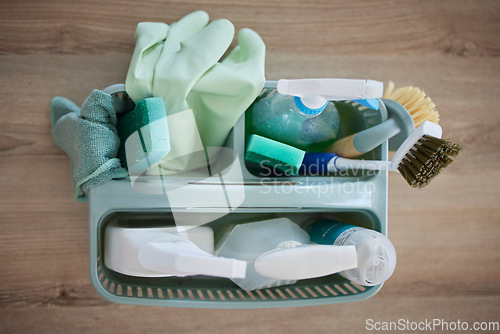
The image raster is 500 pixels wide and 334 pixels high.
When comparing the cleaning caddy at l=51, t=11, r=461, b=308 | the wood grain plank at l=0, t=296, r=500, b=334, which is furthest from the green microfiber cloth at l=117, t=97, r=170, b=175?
the wood grain plank at l=0, t=296, r=500, b=334

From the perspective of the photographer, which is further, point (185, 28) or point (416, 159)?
point (185, 28)

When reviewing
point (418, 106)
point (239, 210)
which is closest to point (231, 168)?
point (239, 210)

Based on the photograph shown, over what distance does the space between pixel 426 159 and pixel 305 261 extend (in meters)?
0.19

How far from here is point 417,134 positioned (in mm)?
474

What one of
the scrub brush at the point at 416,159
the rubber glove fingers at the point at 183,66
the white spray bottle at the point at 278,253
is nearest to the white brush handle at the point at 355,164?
the scrub brush at the point at 416,159

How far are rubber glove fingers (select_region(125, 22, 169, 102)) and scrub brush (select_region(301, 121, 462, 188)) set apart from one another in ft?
0.79

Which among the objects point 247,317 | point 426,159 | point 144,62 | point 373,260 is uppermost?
point 144,62

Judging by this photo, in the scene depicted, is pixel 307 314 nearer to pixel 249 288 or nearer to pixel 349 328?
pixel 349 328

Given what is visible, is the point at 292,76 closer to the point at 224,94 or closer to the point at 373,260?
the point at 224,94

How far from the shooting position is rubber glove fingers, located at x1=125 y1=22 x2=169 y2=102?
519mm

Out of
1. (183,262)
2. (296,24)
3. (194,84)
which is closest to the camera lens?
(183,262)

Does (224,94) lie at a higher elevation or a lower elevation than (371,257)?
higher

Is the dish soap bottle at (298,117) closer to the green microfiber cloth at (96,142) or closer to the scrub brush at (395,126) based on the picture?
the scrub brush at (395,126)

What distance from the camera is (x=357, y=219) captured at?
0.61 metres
